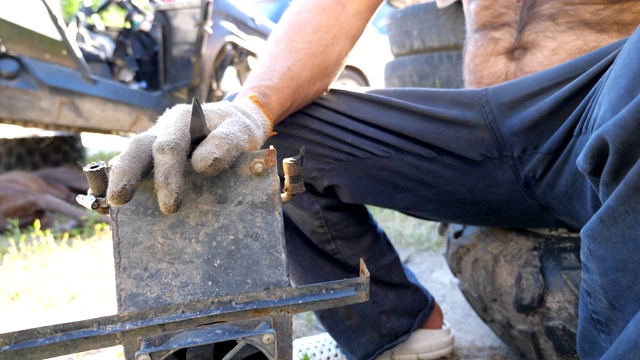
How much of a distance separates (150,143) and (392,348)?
1.07 meters

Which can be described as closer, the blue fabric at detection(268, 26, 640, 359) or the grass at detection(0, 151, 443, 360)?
the blue fabric at detection(268, 26, 640, 359)

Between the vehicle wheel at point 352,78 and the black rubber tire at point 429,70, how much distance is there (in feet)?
9.59

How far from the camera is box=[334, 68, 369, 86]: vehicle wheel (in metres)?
6.03

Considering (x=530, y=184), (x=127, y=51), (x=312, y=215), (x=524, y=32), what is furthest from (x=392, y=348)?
(x=127, y=51)

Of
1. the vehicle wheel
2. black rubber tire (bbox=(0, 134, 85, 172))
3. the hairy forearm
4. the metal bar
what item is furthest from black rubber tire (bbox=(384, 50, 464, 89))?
the vehicle wheel

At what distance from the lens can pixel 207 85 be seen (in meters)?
5.07

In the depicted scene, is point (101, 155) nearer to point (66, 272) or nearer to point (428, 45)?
point (66, 272)

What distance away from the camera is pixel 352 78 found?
616 centimetres

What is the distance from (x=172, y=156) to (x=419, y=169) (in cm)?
81

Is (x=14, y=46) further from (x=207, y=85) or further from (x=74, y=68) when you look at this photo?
(x=207, y=85)

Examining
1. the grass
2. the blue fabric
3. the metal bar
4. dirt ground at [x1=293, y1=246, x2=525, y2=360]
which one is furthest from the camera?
the grass

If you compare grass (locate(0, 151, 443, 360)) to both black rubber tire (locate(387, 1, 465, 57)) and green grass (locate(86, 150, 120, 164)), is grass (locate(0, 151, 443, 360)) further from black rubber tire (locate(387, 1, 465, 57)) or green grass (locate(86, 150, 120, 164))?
green grass (locate(86, 150, 120, 164))

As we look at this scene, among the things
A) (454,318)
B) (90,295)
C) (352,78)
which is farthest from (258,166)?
(352,78)

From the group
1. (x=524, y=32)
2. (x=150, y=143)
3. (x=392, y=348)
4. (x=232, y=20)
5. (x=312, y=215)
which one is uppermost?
(x=524, y=32)
